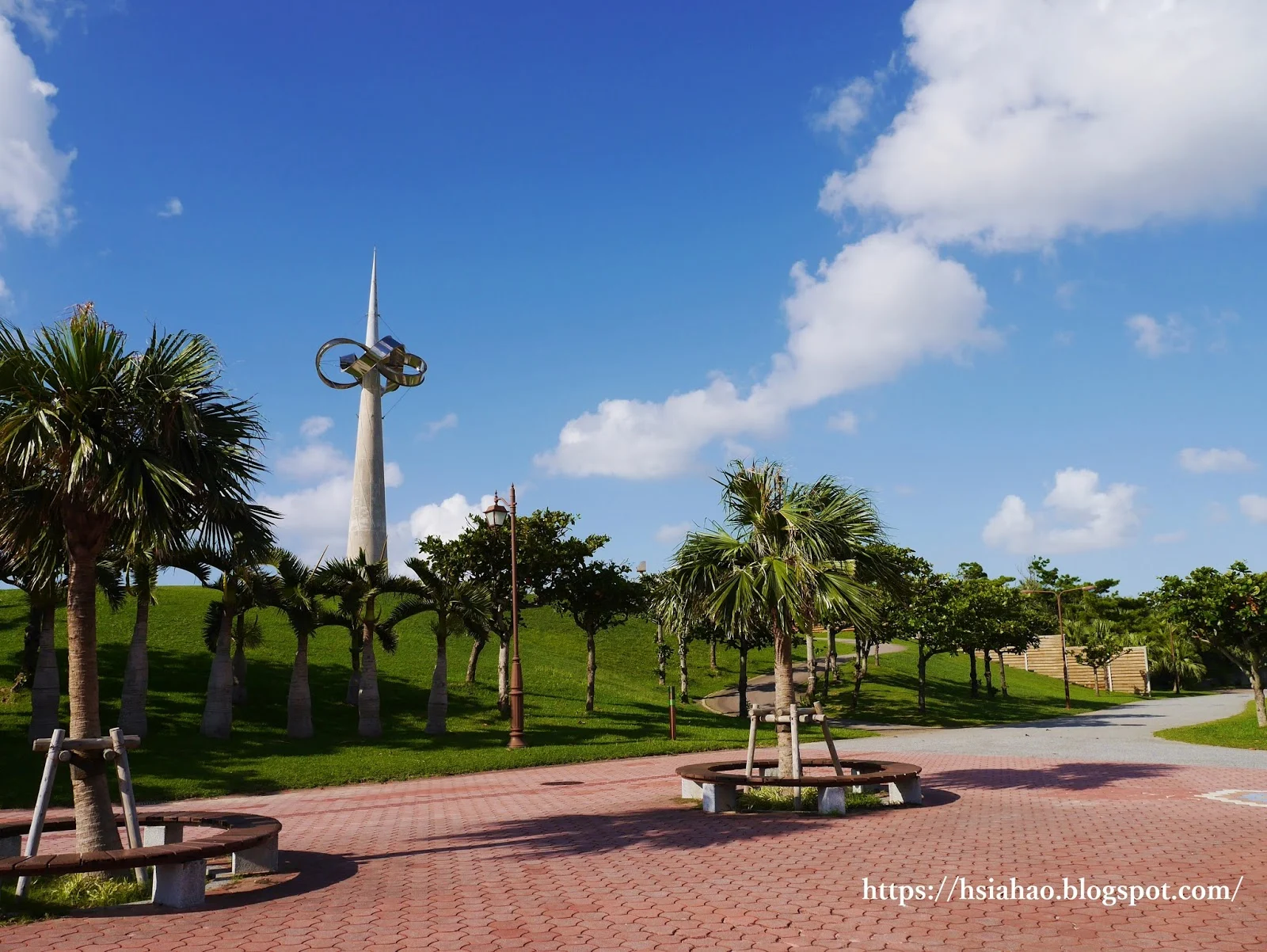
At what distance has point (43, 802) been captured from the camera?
8406 mm

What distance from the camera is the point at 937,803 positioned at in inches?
551

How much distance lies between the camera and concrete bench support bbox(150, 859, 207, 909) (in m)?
8.09

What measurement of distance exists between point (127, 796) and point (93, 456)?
10.8 ft

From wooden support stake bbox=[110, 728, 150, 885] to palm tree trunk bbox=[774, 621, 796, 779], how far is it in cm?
878

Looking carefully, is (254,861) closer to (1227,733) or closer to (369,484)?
(1227,733)

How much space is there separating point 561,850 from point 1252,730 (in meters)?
24.3

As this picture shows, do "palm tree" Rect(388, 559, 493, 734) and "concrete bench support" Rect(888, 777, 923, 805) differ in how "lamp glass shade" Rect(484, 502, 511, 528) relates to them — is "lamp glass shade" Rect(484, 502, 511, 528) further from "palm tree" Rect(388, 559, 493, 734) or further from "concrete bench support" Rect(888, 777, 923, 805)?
"concrete bench support" Rect(888, 777, 923, 805)

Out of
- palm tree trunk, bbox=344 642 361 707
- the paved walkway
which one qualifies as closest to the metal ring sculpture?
palm tree trunk, bbox=344 642 361 707

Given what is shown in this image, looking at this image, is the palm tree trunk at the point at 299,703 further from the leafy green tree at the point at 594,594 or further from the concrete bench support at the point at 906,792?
the concrete bench support at the point at 906,792

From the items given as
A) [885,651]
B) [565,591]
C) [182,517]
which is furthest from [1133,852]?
[885,651]

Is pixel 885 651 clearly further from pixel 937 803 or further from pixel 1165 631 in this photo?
pixel 937 803

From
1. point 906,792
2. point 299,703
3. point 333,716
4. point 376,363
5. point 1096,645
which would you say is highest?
point 376,363

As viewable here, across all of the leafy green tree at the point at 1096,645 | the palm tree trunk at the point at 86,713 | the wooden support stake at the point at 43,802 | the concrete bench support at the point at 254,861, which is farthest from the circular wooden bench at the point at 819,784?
the leafy green tree at the point at 1096,645

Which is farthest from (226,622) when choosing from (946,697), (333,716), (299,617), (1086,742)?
(946,697)
